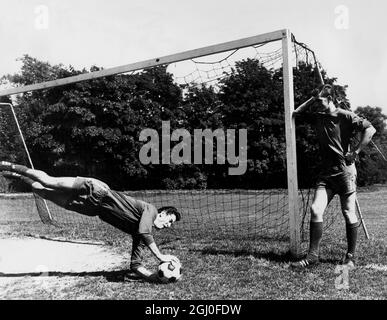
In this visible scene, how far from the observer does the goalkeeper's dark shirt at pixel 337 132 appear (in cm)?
527

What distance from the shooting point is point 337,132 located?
17.5ft

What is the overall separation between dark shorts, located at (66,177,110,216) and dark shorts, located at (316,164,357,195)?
281 centimetres

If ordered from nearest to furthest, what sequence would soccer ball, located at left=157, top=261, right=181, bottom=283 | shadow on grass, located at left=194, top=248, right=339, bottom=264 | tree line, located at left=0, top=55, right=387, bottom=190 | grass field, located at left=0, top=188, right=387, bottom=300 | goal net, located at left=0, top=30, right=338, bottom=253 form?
1. grass field, located at left=0, top=188, right=387, bottom=300
2. soccer ball, located at left=157, top=261, right=181, bottom=283
3. shadow on grass, located at left=194, top=248, right=339, bottom=264
4. goal net, located at left=0, top=30, right=338, bottom=253
5. tree line, located at left=0, top=55, right=387, bottom=190

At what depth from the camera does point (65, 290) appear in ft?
15.9

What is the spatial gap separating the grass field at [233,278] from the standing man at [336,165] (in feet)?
1.18

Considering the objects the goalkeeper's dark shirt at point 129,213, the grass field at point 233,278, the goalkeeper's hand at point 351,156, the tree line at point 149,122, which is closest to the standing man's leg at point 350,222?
the grass field at point 233,278

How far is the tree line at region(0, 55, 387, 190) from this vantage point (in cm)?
2659

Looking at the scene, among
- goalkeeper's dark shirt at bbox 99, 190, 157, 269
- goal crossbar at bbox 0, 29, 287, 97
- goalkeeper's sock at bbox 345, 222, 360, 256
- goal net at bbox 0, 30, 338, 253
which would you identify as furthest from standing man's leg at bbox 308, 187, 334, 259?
goal net at bbox 0, 30, 338, 253

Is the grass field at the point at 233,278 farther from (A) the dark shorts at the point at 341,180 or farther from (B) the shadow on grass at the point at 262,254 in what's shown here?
(A) the dark shorts at the point at 341,180

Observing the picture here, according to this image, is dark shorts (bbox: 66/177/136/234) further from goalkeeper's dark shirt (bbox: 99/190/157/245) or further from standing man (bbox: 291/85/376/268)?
standing man (bbox: 291/85/376/268)

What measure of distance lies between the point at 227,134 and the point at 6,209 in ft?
53.9

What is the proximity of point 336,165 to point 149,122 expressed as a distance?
2611cm
